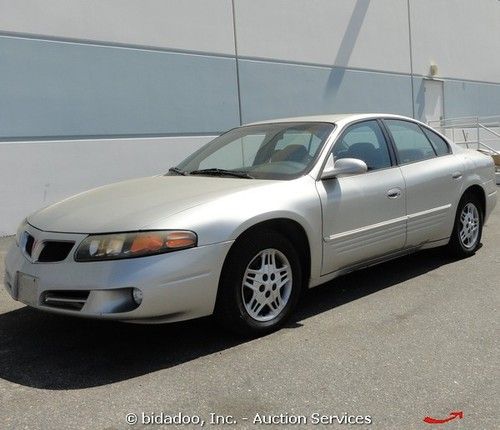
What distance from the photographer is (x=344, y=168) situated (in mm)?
4199

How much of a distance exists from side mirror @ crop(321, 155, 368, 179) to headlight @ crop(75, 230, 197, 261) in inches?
Result: 52.4

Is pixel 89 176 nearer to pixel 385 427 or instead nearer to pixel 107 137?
pixel 107 137

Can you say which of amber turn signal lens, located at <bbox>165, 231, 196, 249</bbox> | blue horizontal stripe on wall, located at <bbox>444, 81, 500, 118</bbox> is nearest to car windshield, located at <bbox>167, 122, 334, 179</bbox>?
amber turn signal lens, located at <bbox>165, 231, 196, 249</bbox>

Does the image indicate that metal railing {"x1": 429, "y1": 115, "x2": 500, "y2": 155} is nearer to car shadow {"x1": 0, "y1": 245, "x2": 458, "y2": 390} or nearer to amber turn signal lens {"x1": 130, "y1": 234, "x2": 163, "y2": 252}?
car shadow {"x1": 0, "y1": 245, "x2": 458, "y2": 390}

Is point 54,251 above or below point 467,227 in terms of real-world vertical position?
above

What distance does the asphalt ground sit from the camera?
2.85 metres

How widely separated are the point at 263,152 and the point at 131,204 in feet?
4.57

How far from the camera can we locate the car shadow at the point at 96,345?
3338 millimetres

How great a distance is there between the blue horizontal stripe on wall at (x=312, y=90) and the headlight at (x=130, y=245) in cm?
676

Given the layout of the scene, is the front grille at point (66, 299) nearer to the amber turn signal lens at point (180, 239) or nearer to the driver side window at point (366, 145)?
the amber turn signal lens at point (180, 239)

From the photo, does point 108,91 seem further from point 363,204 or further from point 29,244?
point 363,204

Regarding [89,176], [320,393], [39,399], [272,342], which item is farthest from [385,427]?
[89,176]

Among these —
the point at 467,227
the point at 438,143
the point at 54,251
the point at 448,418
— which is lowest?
the point at 448,418

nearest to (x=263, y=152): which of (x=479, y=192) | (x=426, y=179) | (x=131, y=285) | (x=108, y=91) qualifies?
(x=426, y=179)
